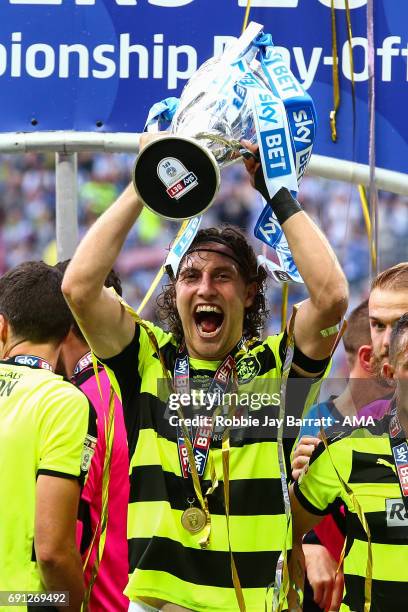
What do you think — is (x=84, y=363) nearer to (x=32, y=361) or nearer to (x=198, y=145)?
(x=32, y=361)

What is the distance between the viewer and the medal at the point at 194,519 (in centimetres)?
286

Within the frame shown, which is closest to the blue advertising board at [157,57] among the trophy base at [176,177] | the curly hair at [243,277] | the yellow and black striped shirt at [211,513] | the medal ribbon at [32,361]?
the curly hair at [243,277]

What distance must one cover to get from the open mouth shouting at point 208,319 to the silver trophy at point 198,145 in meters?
0.50

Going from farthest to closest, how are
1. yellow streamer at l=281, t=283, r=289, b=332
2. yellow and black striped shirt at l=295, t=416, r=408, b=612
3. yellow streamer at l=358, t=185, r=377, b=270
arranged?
yellow streamer at l=358, t=185, r=377, b=270, yellow streamer at l=281, t=283, r=289, b=332, yellow and black striped shirt at l=295, t=416, r=408, b=612

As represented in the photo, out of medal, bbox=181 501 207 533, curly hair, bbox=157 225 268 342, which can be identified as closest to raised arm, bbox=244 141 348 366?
curly hair, bbox=157 225 268 342

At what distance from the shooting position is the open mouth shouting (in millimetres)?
3094

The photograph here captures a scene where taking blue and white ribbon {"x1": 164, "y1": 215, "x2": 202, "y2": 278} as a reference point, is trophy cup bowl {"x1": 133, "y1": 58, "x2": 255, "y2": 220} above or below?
above

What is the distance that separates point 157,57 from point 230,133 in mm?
1465

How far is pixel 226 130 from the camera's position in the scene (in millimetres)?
2756

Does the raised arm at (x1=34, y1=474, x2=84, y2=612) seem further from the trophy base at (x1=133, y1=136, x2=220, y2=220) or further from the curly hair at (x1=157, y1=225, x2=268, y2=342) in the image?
the trophy base at (x1=133, y1=136, x2=220, y2=220)

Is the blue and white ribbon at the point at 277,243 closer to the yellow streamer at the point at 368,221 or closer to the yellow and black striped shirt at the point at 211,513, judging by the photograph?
the yellow and black striped shirt at the point at 211,513

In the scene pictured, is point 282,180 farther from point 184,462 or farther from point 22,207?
point 22,207

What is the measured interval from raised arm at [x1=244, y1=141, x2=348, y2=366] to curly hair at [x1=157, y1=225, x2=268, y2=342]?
0.37 m

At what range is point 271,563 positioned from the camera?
2898 mm
